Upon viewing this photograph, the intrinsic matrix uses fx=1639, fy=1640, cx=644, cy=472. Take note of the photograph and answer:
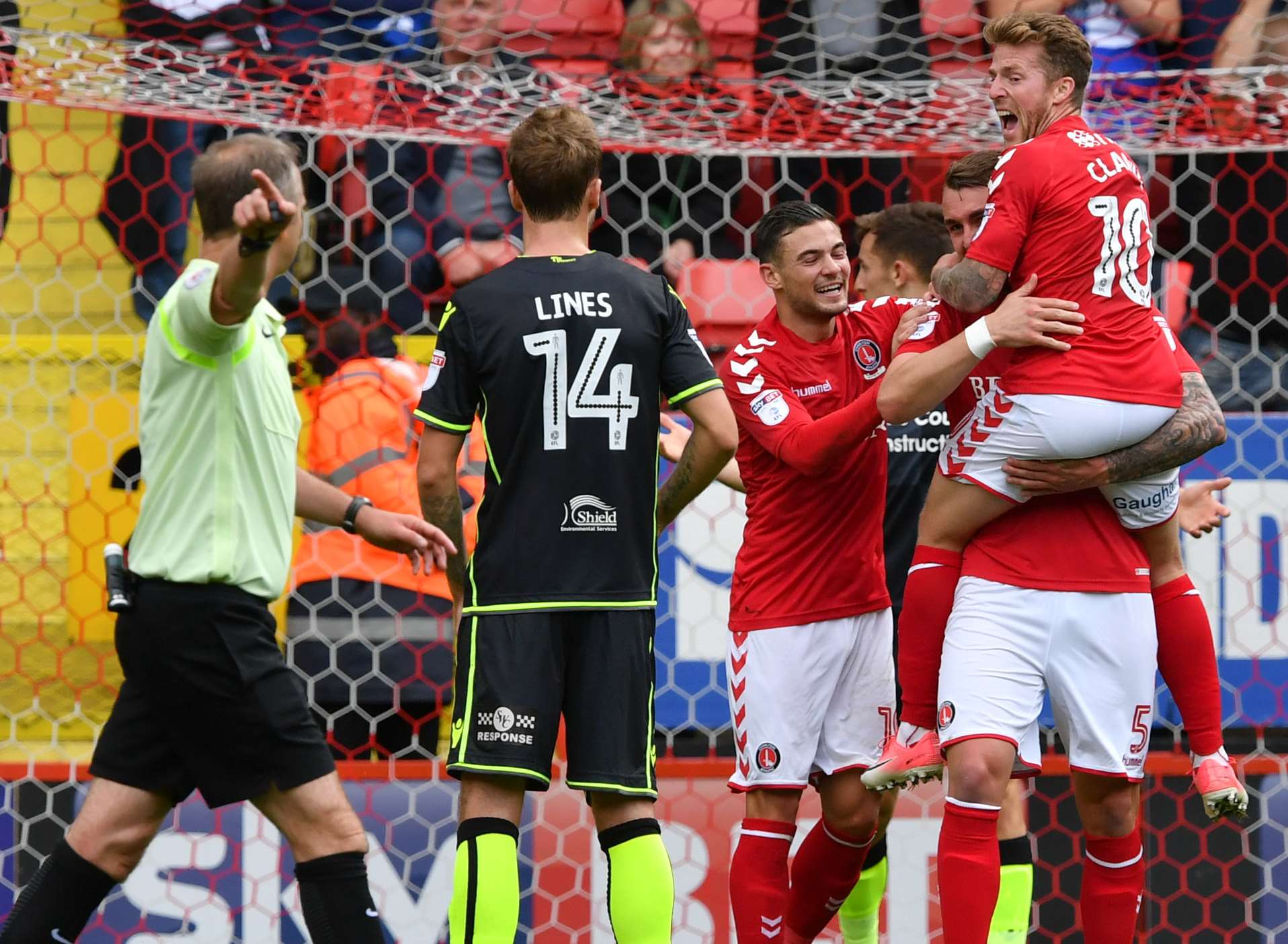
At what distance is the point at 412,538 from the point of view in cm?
316

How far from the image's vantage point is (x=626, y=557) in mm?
3170

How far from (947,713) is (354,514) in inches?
49.6

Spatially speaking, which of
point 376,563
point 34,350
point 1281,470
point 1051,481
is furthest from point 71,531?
point 1281,470

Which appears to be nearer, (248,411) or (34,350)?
(248,411)

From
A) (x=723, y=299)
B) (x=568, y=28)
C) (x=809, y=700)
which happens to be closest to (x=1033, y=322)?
(x=809, y=700)

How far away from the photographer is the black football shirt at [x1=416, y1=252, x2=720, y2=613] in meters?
3.14

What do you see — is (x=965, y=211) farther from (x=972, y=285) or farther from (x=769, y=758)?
(x=769, y=758)

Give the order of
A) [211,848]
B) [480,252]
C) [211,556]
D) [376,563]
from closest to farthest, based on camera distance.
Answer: [211,556] → [211,848] → [376,563] → [480,252]

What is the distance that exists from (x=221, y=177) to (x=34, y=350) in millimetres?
1958

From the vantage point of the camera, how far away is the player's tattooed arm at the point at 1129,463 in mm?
3186

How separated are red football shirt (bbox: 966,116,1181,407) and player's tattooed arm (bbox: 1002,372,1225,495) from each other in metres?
0.07

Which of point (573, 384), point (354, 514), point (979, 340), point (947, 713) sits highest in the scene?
point (979, 340)

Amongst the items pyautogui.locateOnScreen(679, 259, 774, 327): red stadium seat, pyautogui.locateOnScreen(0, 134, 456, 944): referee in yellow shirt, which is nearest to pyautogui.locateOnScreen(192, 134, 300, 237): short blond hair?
pyautogui.locateOnScreen(0, 134, 456, 944): referee in yellow shirt

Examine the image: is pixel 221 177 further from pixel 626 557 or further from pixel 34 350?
pixel 34 350
